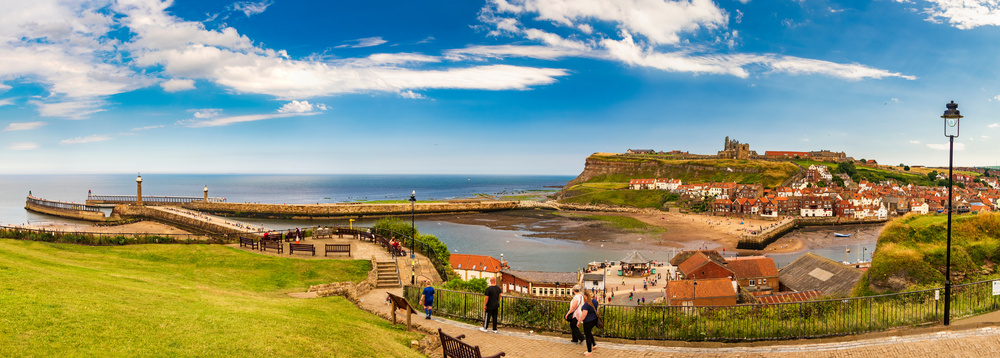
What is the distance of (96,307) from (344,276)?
1169 centimetres

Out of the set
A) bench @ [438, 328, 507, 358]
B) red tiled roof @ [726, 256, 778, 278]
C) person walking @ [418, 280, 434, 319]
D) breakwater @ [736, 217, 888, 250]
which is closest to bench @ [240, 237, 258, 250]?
person walking @ [418, 280, 434, 319]

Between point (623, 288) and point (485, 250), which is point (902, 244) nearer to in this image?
point (623, 288)

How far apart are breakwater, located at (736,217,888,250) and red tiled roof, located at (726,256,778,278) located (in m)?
25.0

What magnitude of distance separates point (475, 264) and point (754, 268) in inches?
926

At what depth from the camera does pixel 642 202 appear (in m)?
118

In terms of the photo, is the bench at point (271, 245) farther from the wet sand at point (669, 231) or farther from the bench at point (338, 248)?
the wet sand at point (669, 231)

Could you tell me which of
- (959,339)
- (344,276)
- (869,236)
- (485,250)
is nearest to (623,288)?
(485,250)

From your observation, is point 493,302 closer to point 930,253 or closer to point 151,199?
point 930,253

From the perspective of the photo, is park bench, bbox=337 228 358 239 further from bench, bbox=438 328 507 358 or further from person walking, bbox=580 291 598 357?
person walking, bbox=580 291 598 357

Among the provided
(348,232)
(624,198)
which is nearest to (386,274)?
(348,232)

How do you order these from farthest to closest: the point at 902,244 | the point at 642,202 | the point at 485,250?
1. the point at 642,202
2. the point at 485,250
3. the point at 902,244

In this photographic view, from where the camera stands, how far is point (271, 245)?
2492 centimetres

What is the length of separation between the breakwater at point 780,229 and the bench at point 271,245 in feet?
190

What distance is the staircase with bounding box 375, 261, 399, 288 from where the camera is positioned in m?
18.9
